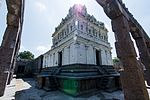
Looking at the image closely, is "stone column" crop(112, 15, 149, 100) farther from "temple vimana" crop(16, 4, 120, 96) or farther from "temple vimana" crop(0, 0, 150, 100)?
"temple vimana" crop(16, 4, 120, 96)

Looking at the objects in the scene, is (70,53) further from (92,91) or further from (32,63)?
(32,63)

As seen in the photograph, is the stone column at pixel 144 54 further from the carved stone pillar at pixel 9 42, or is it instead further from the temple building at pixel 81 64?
the temple building at pixel 81 64

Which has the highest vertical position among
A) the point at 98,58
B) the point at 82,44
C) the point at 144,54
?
the point at 82,44

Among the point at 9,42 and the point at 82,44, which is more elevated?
the point at 82,44

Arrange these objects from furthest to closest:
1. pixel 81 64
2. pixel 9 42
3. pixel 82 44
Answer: pixel 82 44
pixel 81 64
pixel 9 42

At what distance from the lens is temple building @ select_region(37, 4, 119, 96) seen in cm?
982

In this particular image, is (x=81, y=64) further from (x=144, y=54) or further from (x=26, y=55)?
(x=26, y=55)

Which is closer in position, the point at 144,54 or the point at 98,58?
the point at 144,54

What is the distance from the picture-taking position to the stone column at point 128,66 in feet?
7.61

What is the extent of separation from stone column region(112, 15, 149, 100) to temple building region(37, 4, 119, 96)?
22.0 ft

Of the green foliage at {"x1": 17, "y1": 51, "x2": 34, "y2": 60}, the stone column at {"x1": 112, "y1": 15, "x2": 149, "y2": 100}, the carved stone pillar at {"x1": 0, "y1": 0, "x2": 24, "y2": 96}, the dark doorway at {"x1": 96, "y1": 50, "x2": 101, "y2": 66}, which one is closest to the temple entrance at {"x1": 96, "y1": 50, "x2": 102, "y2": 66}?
the dark doorway at {"x1": 96, "y1": 50, "x2": 101, "y2": 66}

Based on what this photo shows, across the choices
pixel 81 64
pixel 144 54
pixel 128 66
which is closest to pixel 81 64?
pixel 81 64

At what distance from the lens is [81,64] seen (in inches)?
465

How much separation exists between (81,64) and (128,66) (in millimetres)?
9363
